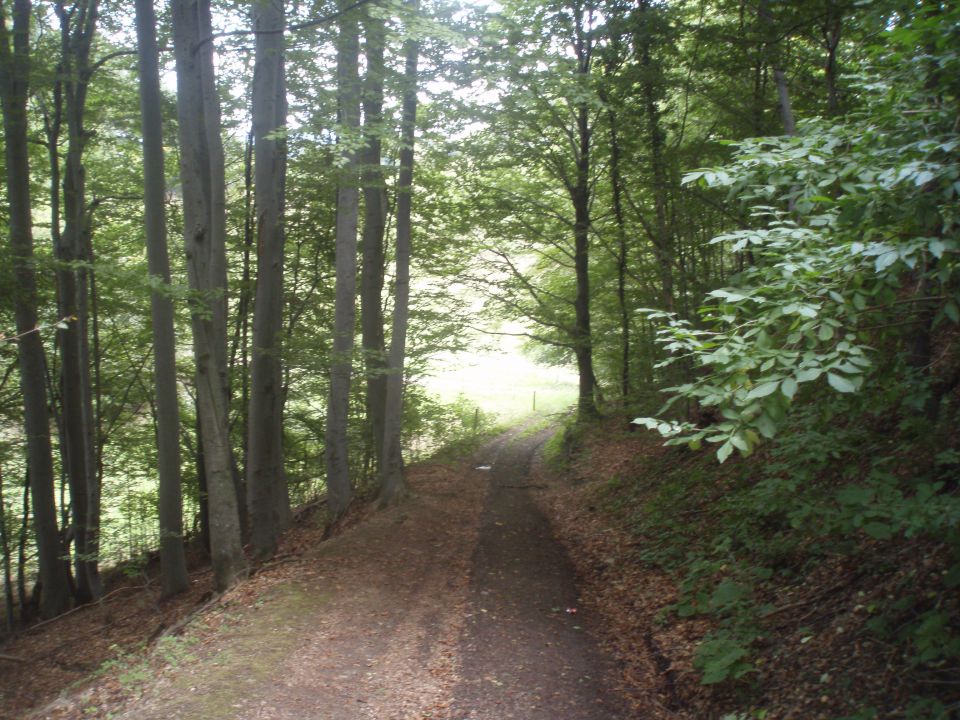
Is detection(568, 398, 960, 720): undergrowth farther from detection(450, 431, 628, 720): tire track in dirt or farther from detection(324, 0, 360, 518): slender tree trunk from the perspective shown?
detection(324, 0, 360, 518): slender tree trunk

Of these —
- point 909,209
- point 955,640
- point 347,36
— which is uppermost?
point 347,36

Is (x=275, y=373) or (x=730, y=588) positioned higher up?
(x=275, y=373)

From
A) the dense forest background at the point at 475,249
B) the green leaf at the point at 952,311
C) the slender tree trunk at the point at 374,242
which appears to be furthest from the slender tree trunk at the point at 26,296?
the green leaf at the point at 952,311

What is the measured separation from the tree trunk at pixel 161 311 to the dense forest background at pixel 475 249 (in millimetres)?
49

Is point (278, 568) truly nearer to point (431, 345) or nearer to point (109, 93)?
point (431, 345)

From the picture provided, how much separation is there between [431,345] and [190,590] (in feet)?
23.4

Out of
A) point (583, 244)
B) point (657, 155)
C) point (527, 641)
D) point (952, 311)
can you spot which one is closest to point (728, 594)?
point (527, 641)

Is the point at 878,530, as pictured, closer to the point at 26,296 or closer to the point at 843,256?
the point at 843,256

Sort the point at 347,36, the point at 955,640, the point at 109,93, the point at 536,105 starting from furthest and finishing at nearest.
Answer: the point at 536,105, the point at 109,93, the point at 347,36, the point at 955,640

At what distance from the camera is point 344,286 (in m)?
11.1

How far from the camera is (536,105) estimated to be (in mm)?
13891

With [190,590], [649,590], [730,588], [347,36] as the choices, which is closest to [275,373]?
[190,590]

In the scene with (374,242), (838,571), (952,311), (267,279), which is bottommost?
(838,571)

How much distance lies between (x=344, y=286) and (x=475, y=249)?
593cm
